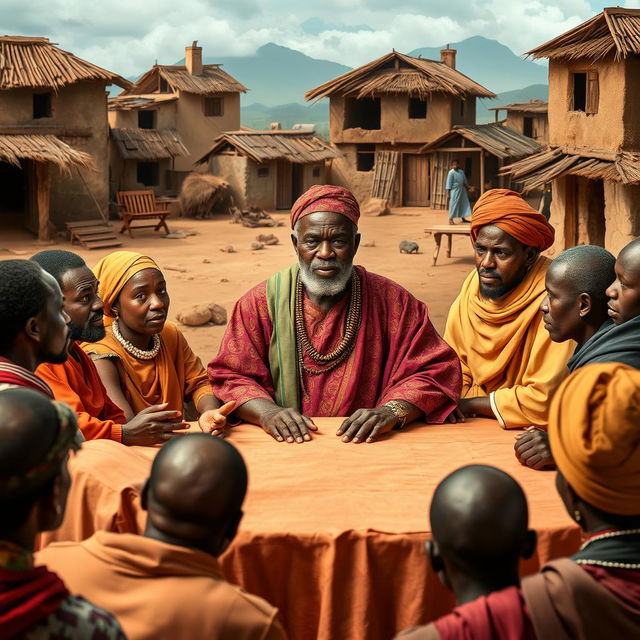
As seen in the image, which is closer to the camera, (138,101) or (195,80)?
(138,101)

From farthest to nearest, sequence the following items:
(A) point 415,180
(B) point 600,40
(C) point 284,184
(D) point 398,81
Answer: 1. (A) point 415,180
2. (C) point 284,184
3. (D) point 398,81
4. (B) point 600,40

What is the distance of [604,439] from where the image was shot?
244cm

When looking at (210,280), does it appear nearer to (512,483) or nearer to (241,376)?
(241,376)

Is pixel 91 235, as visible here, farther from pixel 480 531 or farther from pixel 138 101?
pixel 480 531

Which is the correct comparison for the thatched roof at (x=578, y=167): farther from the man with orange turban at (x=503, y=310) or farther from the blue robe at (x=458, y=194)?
the man with orange turban at (x=503, y=310)

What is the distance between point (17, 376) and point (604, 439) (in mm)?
1896

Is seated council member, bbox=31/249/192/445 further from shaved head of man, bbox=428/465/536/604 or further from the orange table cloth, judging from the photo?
shaved head of man, bbox=428/465/536/604

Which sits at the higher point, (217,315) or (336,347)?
(336,347)

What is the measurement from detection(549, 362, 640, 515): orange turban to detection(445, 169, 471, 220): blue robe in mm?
21934

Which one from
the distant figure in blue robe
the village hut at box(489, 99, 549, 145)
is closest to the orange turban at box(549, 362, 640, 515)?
the distant figure in blue robe

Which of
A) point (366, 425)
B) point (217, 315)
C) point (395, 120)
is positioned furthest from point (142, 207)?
point (366, 425)

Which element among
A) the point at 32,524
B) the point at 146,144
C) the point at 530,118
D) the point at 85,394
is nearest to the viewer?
the point at 32,524

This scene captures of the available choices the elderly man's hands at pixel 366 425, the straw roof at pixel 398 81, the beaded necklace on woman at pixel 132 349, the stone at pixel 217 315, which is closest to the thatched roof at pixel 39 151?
the stone at pixel 217 315

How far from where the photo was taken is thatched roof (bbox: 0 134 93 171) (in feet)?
68.5
